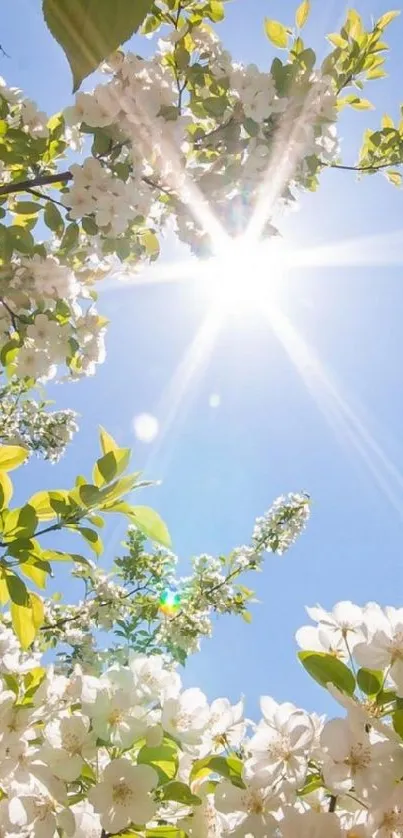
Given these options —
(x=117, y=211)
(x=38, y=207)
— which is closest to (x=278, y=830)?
(x=117, y=211)

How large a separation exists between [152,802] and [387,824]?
1.24 ft

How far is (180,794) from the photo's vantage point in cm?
109

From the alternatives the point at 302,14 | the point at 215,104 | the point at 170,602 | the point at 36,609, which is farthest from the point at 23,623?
the point at 170,602

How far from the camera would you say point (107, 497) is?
5.41 feet

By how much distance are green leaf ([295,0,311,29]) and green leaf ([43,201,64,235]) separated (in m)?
1.31

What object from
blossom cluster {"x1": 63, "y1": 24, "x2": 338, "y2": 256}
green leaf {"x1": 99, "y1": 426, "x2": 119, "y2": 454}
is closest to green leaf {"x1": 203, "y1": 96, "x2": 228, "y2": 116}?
blossom cluster {"x1": 63, "y1": 24, "x2": 338, "y2": 256}

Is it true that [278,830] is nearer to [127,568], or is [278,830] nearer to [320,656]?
[320,656]

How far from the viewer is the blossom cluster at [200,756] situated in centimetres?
93

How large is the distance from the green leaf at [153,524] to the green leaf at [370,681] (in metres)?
0.62

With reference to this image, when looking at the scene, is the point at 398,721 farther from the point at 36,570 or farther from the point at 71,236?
the point at 71,236

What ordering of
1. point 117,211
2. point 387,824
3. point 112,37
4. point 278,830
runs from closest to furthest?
1. point 112,37
2. point 387,824
3. point 278,830
4. point 117,211

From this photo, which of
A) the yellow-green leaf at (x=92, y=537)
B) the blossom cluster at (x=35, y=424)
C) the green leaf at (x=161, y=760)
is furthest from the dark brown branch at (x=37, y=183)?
the blossom cluster at (x=35, y=424)

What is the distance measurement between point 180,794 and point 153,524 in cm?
61

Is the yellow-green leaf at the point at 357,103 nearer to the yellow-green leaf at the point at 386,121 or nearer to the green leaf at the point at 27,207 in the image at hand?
the yellow-green leaf at the point at 386,121
